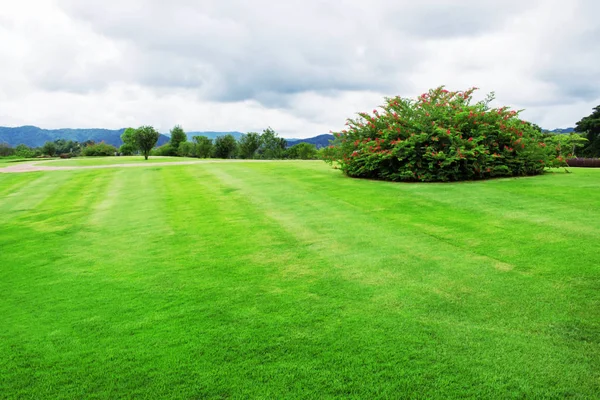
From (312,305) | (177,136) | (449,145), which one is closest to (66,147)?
(177,136)

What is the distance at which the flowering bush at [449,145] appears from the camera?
38.7 ft

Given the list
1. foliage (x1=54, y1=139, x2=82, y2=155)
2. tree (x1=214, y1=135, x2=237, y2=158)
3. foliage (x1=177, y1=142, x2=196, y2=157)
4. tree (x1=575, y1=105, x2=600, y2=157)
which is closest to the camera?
tree (x1=575, y1=105, x2=600, y2=157)

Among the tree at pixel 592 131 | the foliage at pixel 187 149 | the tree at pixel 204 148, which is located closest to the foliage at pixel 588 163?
the tree at pixel 592 131

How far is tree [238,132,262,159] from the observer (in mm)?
78444

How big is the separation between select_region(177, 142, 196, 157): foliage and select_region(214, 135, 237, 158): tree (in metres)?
6.17

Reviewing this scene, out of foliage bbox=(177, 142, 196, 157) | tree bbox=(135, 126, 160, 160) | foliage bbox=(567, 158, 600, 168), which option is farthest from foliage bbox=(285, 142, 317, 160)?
foliage bbox=(567, 158, 600, 168)

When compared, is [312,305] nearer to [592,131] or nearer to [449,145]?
[449,145]

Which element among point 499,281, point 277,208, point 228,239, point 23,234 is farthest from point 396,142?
point 23,234

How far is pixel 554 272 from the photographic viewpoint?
170 inches

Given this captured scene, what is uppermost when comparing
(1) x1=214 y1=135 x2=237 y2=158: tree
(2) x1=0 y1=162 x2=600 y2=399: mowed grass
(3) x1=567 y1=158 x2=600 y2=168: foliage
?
(1) x1=214 y1=135 x2=237 y2=158: tree

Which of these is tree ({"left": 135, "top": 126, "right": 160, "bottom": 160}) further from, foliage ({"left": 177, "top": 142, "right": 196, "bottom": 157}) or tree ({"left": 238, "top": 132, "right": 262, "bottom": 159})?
tree ({"left": 238, "top": 132, "right": 262, "bottom": 159})

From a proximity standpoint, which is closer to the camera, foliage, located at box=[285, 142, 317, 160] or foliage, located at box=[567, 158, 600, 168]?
foliage, located at box=[567, 158, 600, 168]

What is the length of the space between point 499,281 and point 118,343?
3.90 meters

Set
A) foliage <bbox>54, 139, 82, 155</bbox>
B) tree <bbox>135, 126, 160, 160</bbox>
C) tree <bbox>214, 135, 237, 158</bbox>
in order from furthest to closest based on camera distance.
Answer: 1. foliage <bbox>54, 139, 82, 155</bbox>
2. tree <bbox>214, 135, 237, 158</bbox>
3. tree <bbox>135, 126, 160, 160</bbox>
